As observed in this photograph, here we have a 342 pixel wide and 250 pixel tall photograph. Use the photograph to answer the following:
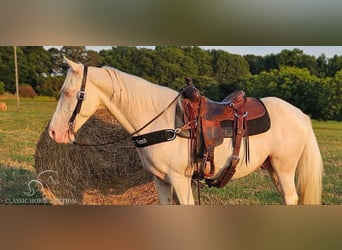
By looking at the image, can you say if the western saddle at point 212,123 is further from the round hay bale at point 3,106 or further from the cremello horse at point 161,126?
the round hay bale at point 3,106

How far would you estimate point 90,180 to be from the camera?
2.40 m

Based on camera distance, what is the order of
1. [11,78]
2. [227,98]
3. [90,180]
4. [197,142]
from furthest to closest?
[90,180]
[11,78]
[227,98]
[197,142]

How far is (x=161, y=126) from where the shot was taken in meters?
1.90

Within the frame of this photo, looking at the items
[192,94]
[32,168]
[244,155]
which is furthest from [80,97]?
[244,155]

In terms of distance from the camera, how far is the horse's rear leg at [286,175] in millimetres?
2068

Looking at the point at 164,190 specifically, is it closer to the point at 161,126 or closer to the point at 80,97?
the point at 161,126

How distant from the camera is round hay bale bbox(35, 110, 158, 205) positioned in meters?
2.38

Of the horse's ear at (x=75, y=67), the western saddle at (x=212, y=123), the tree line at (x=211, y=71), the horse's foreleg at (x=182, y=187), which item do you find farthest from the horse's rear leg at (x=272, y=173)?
the horse's ear at (x=75, y=67)

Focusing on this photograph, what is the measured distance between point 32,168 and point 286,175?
1.60 m

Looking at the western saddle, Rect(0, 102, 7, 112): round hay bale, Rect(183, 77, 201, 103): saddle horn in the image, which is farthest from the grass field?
Rect(183, 77, 201, 103): saddle horn

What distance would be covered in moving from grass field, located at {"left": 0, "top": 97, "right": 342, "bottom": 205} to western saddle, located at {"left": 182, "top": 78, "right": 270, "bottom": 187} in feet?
1.15
